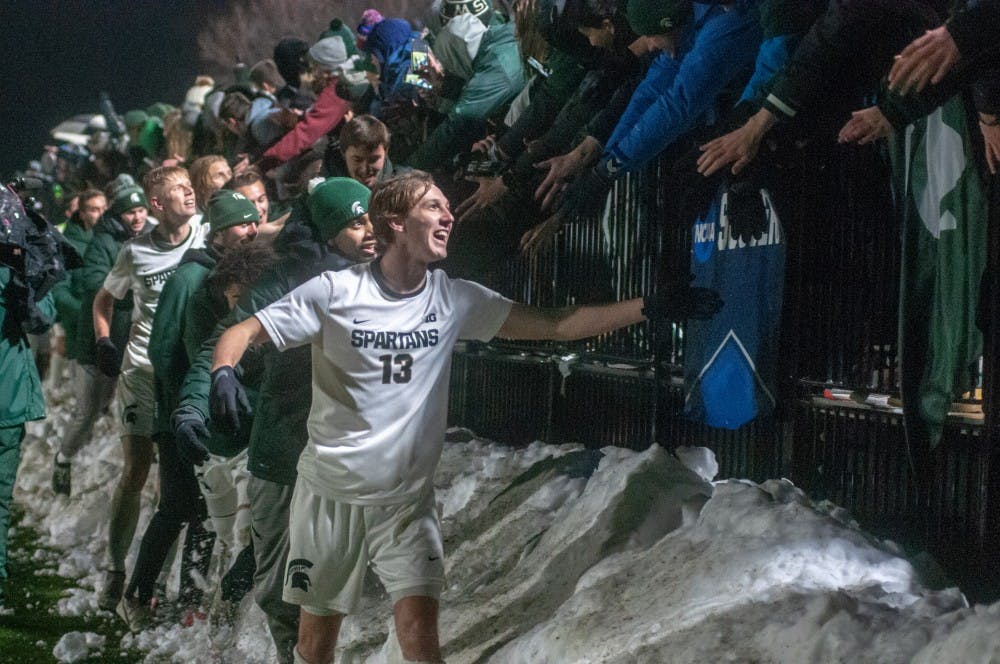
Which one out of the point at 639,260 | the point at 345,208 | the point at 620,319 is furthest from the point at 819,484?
the point at 345,208

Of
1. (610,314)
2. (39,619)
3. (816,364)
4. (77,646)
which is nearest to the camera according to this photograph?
(610,314)

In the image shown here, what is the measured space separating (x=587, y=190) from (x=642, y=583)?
216cm

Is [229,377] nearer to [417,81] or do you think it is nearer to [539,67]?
[539,67]

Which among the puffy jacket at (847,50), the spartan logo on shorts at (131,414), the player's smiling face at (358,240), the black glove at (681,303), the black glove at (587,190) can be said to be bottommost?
the spartan logo on shorts at (131,414)

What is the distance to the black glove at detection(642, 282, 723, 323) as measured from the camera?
446cm

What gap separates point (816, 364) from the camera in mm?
5031

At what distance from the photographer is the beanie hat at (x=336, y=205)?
17.7 ft

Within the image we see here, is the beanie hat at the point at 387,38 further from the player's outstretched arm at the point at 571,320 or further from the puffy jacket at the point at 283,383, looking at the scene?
the player's outstretched arm at the point at 571,320

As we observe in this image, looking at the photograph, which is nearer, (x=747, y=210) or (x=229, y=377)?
(x=229, y=377)

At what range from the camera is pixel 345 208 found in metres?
5.39

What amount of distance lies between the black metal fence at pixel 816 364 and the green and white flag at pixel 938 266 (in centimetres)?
10

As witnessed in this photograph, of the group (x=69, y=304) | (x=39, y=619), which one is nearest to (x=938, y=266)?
(x=39, y=619)

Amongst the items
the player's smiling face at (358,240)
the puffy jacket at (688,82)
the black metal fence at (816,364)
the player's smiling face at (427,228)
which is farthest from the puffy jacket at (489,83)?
the player's smiling face at (427,228)

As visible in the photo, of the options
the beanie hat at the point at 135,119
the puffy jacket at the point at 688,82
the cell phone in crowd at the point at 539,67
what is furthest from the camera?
the beanie hat at the point at 135,119
